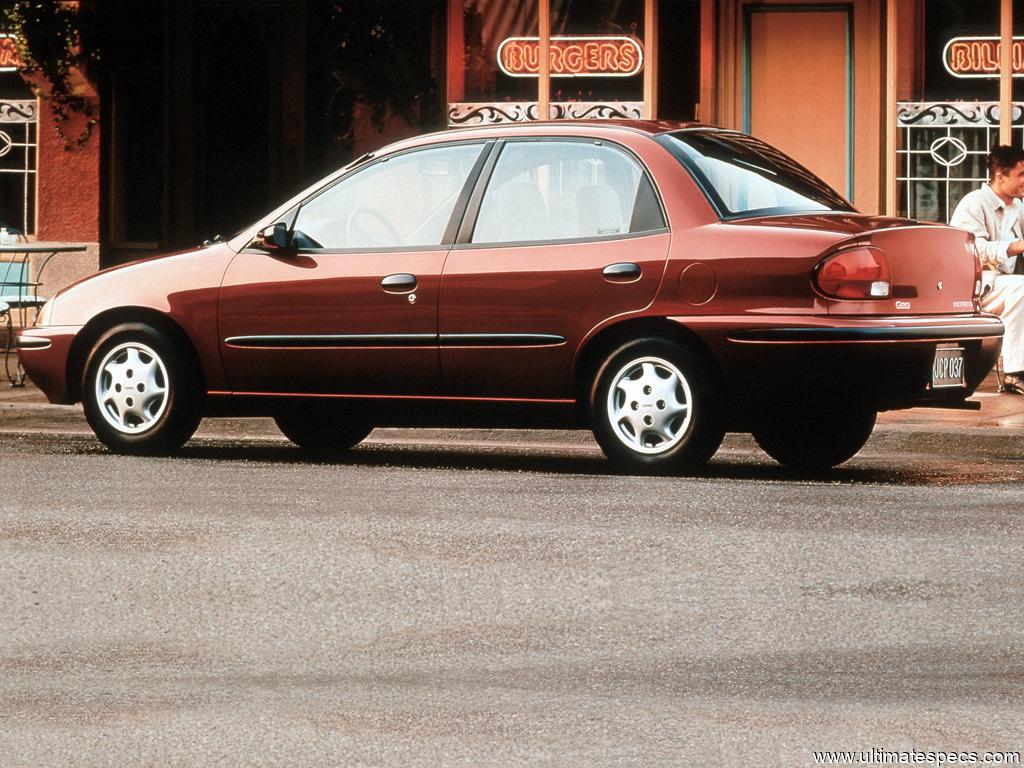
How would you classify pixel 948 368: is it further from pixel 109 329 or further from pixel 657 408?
pixel 109 329

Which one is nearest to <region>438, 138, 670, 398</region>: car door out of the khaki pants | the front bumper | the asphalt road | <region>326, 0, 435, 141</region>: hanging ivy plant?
the asphalt road

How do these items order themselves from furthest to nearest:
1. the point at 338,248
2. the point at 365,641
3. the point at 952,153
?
the point at 952,153, the point at 338,248, the point at 365,641

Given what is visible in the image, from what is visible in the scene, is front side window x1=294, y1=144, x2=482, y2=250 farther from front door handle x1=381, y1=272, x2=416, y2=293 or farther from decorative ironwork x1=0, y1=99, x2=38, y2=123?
decorative ironwork x1=0, y1=99, x2=38, y2=123

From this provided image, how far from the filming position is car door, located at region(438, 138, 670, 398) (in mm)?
9078

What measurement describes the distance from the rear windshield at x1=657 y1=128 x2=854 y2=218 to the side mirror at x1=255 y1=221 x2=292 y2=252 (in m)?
1.83

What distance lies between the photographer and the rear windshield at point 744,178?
915cm

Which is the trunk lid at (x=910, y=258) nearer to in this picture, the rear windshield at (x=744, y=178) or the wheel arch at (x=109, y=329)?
the rear windshield at (x=744, y=178)

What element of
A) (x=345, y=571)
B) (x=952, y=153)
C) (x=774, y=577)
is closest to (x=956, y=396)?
(x=774, y=577)

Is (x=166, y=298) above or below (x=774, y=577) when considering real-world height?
above

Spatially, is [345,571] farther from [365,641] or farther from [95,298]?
[95,298]

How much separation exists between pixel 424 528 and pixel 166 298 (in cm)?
278

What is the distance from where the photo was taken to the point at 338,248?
9812 mm

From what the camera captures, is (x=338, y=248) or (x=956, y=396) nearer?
(x=956, y=396)

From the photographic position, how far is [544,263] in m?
9.23
